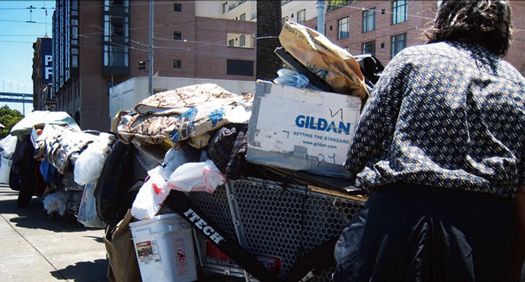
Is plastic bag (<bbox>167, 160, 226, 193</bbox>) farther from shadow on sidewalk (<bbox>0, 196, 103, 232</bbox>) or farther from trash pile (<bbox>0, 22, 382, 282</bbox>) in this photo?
shadow on sidewalk (<bbox>0, 196, 103, 232</bbox>)

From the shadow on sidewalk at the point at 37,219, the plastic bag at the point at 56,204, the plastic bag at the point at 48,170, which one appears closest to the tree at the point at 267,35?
the plastic bag at the point at 48,170

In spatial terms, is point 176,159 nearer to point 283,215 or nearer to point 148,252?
point 148,252

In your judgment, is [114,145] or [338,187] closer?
[338,187]

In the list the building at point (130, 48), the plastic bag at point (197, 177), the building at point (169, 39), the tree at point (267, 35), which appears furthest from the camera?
the building at point (130, 48)

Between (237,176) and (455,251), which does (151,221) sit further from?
(455,251)

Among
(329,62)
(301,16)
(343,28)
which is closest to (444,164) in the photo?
(329,62)

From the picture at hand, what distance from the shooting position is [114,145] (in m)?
5.19

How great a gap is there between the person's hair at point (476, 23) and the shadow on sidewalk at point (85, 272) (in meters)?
3.92

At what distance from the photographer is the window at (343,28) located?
1736 inches

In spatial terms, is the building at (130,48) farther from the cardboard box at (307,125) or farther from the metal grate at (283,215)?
the cardboard box at (307,125)

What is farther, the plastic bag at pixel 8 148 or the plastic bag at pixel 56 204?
the plastic bag at pixel 8 148

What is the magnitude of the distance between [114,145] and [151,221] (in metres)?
1.78

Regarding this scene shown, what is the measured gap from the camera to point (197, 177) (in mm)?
3445

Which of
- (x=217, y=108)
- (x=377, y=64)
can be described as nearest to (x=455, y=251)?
(x=377, y=64)
